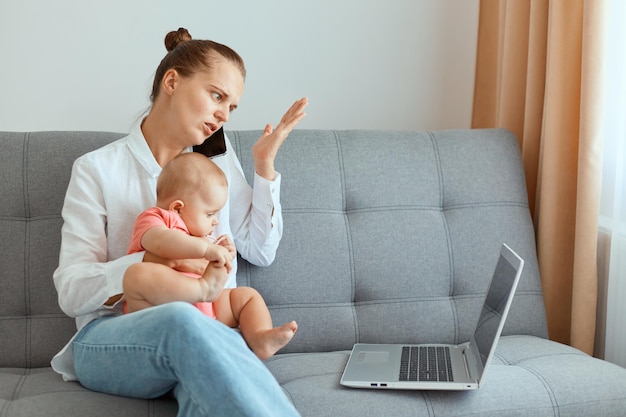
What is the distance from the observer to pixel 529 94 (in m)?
2.37

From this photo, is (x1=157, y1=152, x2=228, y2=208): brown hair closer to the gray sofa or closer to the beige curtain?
the gray sofa

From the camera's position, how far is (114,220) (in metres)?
1.78

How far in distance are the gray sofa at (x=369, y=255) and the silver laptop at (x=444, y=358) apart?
0.05 meters

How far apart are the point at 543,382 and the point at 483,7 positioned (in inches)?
54.7

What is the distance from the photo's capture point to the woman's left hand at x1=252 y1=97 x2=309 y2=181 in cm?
188

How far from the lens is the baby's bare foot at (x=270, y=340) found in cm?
167

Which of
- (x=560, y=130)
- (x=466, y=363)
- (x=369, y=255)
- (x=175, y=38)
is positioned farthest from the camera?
(x=560, y=130)

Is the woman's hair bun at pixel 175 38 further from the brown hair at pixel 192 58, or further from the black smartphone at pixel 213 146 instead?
the black smartphone at pixel 213 146

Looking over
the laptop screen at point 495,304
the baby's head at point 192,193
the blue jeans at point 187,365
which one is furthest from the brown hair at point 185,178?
the laptop screen at point 495,304

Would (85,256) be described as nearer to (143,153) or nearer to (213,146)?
(143,153)

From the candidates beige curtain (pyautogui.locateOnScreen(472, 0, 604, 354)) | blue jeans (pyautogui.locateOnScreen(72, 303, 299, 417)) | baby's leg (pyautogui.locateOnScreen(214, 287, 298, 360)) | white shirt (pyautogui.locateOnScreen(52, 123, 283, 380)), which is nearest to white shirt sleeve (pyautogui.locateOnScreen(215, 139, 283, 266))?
white shirt (pyautogui.locateOnScreen(52, 123, 283, 380))

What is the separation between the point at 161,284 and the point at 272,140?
1.57 feet

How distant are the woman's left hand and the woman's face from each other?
11cm

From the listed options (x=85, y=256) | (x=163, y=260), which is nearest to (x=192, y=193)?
(x=163, y=260)
